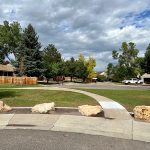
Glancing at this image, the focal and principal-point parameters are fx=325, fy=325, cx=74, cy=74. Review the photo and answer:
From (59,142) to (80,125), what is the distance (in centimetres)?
231

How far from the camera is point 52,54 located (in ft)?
303

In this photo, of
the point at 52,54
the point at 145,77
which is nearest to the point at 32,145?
the point at 52,54

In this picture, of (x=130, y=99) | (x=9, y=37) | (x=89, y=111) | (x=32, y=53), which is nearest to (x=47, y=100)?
(x=130, y=99)

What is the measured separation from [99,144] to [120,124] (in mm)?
2702

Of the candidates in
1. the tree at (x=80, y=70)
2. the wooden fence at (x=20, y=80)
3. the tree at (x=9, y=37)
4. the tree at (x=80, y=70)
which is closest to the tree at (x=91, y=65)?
the tree at (x=80, y=70)

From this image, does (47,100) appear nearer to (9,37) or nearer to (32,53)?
(32,53)

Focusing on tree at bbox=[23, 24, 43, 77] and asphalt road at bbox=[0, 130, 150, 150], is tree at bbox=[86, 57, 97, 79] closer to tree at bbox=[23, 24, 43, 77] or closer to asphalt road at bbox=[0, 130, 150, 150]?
tree at bbox=[23, 24, 43, 77]

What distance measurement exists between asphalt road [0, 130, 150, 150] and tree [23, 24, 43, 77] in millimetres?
47020

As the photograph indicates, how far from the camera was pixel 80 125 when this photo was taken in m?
10.9

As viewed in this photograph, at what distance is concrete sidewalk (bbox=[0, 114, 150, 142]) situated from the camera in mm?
10023

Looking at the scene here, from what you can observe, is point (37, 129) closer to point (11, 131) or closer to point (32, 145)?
point (11, 131)

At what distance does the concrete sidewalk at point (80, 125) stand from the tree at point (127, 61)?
8736cm

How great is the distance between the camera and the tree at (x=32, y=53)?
185 ft

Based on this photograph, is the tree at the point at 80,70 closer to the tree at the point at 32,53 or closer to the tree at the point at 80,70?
the tree at the point at 80,70
